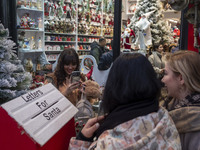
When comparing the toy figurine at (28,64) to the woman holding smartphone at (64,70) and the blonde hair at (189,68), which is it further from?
the blonde hair at (189,68)

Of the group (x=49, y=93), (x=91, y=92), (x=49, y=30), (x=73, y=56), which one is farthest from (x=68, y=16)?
(x=49, y=93)

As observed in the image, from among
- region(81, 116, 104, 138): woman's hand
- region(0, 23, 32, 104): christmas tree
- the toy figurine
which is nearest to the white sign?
region(81, 116, 104, 138): woman's hand

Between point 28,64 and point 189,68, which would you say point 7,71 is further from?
point 28,64

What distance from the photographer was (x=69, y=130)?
0.95 m

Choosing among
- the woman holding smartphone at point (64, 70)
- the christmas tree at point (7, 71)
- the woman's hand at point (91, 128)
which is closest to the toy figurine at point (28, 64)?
the woman holding smartphone at point (64, 70)

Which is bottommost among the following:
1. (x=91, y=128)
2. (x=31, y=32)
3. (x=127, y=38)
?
(x=91, y=128)

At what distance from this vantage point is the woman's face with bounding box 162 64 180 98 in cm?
111

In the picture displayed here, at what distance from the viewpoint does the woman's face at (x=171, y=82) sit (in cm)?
111

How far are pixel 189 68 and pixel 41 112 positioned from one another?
685mm

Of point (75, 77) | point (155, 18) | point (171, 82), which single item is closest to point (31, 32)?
point (155, 18)

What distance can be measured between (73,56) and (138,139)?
136 cm

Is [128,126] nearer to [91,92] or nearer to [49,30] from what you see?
[91,92]

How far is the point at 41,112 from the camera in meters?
0.80

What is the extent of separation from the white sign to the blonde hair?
0.52 m
